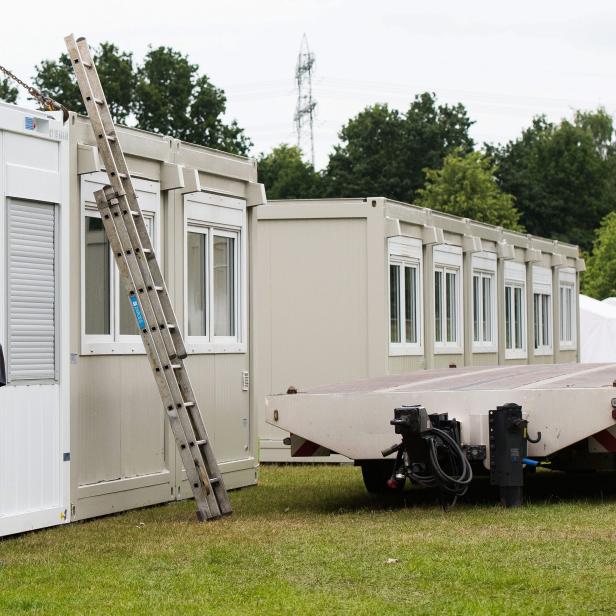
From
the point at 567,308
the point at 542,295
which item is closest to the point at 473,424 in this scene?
the point at 542,295

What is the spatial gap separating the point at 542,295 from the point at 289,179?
50.5m

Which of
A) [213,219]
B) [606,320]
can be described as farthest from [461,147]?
[213,219]

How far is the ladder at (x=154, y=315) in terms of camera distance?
11109mm

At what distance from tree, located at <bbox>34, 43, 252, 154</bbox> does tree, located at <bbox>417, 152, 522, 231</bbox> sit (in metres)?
8.32

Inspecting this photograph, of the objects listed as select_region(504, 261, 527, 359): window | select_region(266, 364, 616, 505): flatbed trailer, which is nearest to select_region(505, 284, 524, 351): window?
select_region(504, 261, 527, 359): window

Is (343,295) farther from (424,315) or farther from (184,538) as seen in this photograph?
(184,538)

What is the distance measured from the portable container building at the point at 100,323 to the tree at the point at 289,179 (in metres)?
58.2

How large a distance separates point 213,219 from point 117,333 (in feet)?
7.27

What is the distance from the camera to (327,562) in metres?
8.57

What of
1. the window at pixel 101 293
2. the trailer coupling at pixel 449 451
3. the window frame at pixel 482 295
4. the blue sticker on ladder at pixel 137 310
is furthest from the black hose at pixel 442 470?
the window frame at pixel 482 295

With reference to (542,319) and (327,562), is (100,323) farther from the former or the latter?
(542,319)

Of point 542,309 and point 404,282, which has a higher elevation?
point 404,282

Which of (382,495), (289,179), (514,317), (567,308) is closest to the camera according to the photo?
(382,495)

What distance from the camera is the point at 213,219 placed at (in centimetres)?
1389
